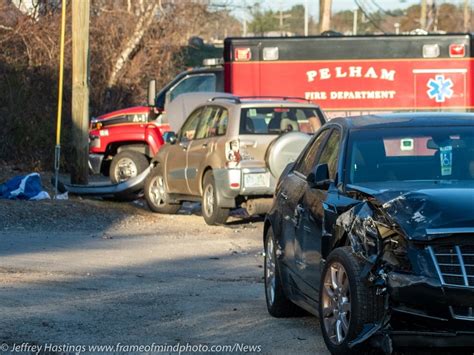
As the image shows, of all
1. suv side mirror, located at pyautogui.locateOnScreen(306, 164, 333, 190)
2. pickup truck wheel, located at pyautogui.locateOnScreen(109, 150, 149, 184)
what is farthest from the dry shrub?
suv side mirror, located at pyautogui.locateOnScreen(306, 164, 333, 190)

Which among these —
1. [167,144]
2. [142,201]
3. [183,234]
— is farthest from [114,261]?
[142,201]

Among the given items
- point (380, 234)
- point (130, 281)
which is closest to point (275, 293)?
point (380, 234)

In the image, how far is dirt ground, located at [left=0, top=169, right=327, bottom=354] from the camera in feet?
25.3

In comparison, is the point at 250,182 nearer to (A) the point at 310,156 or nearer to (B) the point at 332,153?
(A) the point at 310,156

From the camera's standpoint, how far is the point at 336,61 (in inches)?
823

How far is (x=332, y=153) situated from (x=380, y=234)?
5.45 feet

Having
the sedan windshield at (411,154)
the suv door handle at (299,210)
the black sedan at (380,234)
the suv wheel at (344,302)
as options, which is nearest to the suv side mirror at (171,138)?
the black sedan at (380,234)

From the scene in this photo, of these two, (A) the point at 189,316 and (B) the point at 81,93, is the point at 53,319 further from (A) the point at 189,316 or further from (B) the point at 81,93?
(B) the point at 81,93

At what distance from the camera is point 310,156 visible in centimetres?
855

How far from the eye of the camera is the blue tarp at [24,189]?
1639cm

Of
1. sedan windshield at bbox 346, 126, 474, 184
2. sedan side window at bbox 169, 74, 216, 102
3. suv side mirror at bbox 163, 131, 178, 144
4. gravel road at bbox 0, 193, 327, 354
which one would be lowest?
gravel road at bbox 0, 193, 327, 354

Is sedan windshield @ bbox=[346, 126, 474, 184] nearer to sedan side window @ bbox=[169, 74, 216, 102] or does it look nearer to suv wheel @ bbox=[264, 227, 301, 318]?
suv wheel @ bbox=[264, 227, 301, 318]

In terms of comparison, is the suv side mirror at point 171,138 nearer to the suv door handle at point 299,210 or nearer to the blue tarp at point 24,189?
the blue tarp at point 24,189

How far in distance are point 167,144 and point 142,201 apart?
2.01 meters
